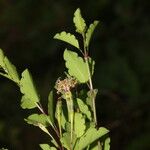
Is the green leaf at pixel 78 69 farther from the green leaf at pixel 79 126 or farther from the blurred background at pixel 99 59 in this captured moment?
the blurred background at pixel 99 59

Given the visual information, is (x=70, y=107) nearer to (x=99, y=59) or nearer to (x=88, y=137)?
(x=88, y=137)

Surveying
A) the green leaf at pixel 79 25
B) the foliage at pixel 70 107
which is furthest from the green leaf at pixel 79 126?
the green leaf at pixel 79 25

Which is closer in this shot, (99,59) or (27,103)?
(27,103)

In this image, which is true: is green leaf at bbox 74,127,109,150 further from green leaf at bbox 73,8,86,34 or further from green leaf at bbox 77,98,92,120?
green leaf at bbox 73,8,86,34

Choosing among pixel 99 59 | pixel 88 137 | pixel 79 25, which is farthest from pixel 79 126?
pixel 99 59

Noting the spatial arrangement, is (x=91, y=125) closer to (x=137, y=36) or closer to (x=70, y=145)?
(x=70, y=145)

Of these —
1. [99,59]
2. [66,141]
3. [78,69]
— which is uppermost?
[99,59]
